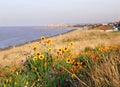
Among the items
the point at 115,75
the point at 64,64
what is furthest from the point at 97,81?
the point at 64,64

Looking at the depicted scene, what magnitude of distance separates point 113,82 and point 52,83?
2.17m

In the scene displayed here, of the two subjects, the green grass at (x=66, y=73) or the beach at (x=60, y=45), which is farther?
the beach at (x=60, y=45)

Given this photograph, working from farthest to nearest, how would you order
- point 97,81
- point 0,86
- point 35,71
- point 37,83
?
point 35,71, point 37,83, point 0,86, point 97,81

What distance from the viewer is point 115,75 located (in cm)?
541

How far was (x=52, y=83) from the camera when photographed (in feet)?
23.6

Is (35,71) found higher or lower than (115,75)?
lower

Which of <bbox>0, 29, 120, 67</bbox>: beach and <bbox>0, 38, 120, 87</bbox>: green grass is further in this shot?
<bbox>0, 29, 120, 67</bbox>: beach

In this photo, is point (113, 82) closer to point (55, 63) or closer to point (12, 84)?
point (12, 84)

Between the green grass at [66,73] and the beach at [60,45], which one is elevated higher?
the green grass at [66,73]

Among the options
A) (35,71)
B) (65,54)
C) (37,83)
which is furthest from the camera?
(65,54)

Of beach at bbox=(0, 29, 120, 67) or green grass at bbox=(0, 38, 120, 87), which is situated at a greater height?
green grass at bbox=(0, 38, 120, 87)

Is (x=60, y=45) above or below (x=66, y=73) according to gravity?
below

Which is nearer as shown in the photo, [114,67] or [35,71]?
[114,67]

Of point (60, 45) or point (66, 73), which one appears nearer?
point (66, 73)
